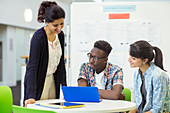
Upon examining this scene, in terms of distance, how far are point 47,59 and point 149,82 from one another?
3.46ft

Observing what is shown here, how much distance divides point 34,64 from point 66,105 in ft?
1.96

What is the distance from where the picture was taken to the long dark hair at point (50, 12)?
Answer: 2.75m

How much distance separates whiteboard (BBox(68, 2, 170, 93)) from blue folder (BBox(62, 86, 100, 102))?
80.5 inches

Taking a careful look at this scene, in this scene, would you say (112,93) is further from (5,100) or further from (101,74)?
(5,100)

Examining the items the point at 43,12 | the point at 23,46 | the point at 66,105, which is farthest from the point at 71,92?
the point at 23,46

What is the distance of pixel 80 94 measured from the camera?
2.54 meters

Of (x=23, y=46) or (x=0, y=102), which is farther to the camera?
(x=23, y=46)

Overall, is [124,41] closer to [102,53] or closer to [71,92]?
[102,53]

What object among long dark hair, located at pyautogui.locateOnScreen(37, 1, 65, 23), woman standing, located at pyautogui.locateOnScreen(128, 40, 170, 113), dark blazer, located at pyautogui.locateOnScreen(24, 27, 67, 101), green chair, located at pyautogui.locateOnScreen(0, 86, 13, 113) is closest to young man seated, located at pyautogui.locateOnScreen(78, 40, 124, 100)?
woman standing, located at pyautogui.locateOnScreen(128, 40, 170, 113)

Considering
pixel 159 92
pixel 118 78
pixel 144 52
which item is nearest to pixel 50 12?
pixel 118 78

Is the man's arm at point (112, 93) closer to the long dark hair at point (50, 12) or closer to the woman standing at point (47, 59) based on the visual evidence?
the woman standing at point (47, 59)

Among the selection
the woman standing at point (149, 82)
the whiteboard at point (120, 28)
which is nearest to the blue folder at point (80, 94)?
the woman standing at point (149, 82)

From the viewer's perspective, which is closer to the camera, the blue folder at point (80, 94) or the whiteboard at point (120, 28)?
the blue folder at point (80, 94)

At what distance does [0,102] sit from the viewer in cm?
289
